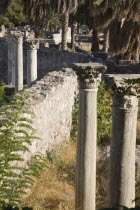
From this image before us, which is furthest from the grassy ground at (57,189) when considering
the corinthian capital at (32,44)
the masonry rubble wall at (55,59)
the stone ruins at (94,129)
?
the masonry rubble wall at (55,59)

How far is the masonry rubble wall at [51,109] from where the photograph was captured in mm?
8360

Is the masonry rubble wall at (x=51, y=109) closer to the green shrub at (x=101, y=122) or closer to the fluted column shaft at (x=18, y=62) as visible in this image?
the green shrub at (x=101, y=122)

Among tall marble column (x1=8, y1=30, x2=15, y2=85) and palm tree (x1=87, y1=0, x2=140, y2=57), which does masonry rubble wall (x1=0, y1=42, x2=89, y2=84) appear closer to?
tall marble column (x1=8, y1=30, x2=15, y2=85)

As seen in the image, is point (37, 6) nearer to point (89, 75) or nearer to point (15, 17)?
point (89, 75)

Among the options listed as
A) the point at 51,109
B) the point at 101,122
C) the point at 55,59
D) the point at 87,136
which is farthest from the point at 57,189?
the point at 55,59

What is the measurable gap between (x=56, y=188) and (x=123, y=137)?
2666 millimetres

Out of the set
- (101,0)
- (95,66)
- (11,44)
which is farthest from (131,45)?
(95,66)

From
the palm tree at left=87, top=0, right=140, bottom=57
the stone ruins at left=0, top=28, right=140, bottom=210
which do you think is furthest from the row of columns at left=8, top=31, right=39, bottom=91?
the stone ruins at left=0, top=28, right=140, bottom=210

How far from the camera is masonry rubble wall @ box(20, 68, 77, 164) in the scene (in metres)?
8.36

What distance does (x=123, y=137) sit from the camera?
5961mm

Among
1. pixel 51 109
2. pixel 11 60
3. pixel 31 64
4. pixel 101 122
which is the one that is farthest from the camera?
pixel 11 60

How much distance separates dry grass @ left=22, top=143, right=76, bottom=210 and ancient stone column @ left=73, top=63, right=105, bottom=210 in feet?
2.03

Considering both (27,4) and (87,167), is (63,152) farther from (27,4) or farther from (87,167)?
(27,4)

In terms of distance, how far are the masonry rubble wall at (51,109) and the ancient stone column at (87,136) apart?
3.09 ft
